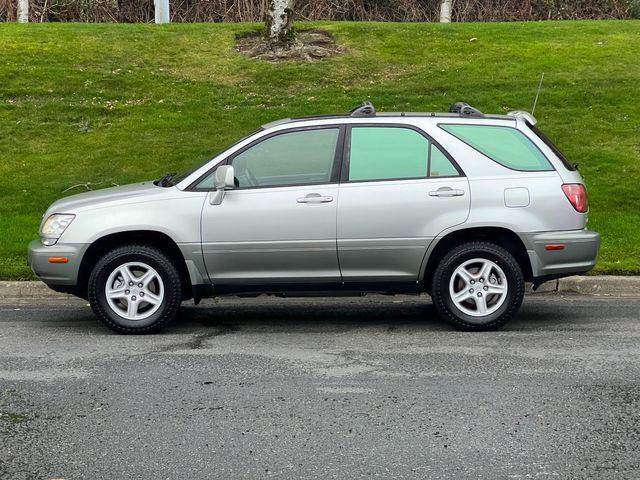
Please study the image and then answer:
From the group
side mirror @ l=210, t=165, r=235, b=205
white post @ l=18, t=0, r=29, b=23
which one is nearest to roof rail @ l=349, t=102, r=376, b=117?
side mirror @ l=210, t=165, r=235, b=205

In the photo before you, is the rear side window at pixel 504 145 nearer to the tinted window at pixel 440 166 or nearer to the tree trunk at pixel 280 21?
the tinted window at pixel 440 166

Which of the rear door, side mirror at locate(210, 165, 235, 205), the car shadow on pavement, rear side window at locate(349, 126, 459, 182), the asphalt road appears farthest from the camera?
the car shadow on pavement

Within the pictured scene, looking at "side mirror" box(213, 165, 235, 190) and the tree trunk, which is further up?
the tree trunk

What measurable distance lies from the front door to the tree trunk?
Answer: 11777mm

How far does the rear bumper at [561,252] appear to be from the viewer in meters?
7.93

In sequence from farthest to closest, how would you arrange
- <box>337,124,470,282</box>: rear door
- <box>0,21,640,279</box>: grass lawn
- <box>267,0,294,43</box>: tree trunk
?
<box>267,0,294,43</box>: tree trunk, <box>0,21,640,279</box>: grass lawn, <box>337,124,470,282</box>: rear door

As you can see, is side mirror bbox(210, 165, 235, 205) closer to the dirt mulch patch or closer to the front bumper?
the front bumper

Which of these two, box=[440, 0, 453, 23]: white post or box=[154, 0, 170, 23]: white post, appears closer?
box=[154, 0, 170, 23]: white post

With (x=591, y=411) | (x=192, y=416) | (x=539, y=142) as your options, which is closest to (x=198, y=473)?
(x=192, y=416)

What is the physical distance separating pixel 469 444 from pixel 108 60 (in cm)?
1545

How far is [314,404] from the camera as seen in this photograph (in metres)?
5.84

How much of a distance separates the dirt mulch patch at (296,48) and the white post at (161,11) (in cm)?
416

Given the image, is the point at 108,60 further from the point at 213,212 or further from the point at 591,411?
the point at 591,411

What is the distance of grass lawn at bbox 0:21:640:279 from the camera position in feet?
46.5
